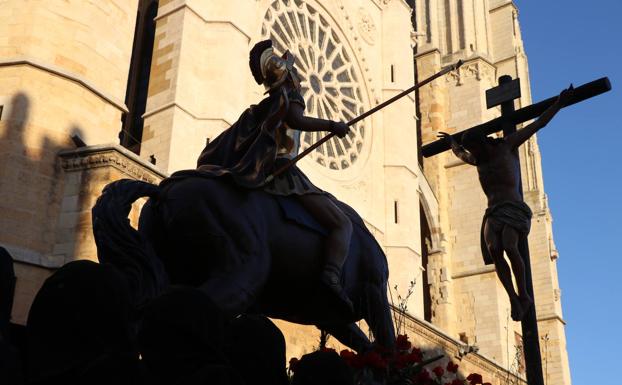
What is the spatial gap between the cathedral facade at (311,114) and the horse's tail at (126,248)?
3685 millimetres

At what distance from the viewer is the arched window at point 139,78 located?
58.0ft

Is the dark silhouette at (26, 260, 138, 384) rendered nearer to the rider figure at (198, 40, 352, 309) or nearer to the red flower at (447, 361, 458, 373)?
the rider figure at (198, 40, 352, 309)

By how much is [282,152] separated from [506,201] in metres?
1.36

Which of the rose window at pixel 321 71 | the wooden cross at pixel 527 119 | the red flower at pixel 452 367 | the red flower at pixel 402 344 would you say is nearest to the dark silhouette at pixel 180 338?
the red flower at pixel 402 344

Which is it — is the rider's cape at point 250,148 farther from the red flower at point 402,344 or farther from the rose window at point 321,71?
the rose window at point 321,71

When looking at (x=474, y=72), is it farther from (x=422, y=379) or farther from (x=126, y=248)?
(x=126, y=248)

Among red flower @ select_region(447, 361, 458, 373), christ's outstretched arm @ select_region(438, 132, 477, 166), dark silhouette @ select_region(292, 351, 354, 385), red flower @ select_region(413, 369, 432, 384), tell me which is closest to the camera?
dark silhouette @ select_region(292, 351, 354, 385)

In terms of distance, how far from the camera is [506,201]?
4.81 metres

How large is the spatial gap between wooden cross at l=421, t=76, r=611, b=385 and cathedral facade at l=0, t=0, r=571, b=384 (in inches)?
73.4

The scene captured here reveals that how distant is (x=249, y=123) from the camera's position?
439 cm

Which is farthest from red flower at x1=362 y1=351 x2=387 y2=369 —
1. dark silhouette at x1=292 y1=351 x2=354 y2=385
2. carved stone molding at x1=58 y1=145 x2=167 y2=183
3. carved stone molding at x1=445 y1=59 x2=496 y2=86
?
carved stone molding at x1=445 y1=59 x2=496 y2=86

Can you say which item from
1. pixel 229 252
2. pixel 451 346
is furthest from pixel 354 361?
pixel 451 346

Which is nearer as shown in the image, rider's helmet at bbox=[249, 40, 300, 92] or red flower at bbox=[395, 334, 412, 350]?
red flower at bbox=[395, 334, 412, 350]

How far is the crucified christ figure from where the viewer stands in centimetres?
477
